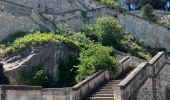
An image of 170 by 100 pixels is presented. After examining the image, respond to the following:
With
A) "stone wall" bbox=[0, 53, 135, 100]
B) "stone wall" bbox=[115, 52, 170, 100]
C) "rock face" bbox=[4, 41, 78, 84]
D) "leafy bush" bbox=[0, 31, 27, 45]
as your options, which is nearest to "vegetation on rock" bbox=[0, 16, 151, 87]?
"rock face" bbox=[4, 41, 78, 84]

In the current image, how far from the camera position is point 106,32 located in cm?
3033

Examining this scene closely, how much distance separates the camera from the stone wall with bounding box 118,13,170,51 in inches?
1383

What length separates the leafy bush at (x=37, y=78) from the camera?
23625mm

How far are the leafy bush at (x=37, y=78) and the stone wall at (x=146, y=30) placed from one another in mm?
11953

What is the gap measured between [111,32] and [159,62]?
689cm

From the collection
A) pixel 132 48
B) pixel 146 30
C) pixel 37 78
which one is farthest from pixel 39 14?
pixel 146 30

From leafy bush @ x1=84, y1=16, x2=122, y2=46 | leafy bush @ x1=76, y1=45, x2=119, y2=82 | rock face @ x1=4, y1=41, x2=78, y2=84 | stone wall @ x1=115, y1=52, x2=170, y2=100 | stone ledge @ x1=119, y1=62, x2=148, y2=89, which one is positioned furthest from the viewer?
leafy bush @ x1=84, y1=16, x2=122, y2=46

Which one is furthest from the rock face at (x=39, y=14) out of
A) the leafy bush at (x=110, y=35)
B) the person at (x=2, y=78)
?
the person at (x=2, y=78)

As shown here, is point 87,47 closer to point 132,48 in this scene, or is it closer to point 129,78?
point 132,48

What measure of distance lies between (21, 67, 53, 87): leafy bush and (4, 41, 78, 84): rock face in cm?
22

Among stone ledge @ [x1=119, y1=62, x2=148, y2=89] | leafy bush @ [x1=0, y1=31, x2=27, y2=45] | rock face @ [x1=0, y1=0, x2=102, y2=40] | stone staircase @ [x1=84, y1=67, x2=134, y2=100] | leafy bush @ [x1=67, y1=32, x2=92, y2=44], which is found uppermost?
rock face @ [x1=0, y1=0, x2=102, y2=40]

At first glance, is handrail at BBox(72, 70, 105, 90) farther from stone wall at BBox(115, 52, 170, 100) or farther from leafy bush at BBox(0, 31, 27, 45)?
leafy bush at BBox(0, 31, 27, 45)

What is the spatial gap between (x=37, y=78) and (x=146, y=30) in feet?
44.5

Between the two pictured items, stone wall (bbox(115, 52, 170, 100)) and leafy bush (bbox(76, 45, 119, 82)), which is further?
leafy bush (bbox(76, 45, 119, 82))
